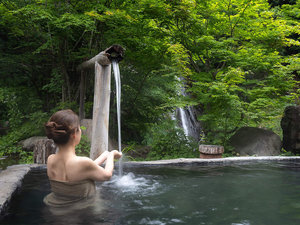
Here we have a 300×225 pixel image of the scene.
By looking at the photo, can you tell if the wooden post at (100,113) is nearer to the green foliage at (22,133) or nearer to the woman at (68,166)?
the woman at (68,166)

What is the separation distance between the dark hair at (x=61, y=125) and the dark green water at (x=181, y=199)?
80 centimetres

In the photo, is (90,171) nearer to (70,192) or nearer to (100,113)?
(70,192)

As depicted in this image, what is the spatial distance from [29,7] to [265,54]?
6762 mm

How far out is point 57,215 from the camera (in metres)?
2.60

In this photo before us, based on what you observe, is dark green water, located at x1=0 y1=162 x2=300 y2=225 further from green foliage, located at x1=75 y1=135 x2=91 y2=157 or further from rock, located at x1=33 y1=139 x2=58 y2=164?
green foliage, located at x1=75 y1=135 x2=91 y2=157

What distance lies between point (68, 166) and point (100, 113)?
8.53 feet

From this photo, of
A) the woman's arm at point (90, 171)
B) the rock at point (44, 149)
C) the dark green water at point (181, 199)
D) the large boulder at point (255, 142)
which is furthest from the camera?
the large boulder at point (255, 142)

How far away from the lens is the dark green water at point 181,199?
262 centimetres

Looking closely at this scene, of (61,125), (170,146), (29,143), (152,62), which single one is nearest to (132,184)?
(61,125)

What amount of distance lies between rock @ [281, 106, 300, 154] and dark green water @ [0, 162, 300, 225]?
10.3ft

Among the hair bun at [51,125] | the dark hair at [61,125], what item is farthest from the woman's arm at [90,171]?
the hair bun at [51,125]

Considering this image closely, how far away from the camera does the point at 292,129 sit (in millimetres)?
8062

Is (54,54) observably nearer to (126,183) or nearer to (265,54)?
(126,183)

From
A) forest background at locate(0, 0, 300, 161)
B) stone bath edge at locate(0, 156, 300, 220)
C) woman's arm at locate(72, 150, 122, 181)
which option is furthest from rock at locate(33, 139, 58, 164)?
woman's arm at locate(72, 150, 122, 181)
